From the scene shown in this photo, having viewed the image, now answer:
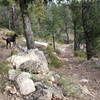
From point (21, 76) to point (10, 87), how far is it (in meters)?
0.46

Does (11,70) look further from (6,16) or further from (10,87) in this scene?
(6,16)

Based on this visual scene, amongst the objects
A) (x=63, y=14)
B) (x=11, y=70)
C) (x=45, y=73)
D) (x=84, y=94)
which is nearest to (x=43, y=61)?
(x=45, y=73)

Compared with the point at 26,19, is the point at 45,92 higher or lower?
lower

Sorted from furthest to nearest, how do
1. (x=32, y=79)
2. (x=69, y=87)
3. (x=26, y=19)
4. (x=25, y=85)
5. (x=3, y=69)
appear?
(x=26, y=19) < (x=3, y=69) < (x=69, y=87) < (x=32, y=79) < (x=25, y=85)

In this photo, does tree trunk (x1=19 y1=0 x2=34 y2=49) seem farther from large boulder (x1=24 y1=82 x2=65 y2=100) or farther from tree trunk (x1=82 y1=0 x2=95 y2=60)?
tree trunk (x1=82 y1=0 x2=95 y2=60)

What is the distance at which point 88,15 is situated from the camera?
16344 millimetres

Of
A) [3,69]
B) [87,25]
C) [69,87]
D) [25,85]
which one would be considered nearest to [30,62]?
[3,69]

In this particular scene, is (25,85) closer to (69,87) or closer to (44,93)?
(44,93)

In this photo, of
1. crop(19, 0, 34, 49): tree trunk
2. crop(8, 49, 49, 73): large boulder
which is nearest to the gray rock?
crop(8, 49, 49, 73): large boulder

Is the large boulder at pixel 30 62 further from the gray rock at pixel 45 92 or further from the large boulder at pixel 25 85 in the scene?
the gray rock at pixel 45 92

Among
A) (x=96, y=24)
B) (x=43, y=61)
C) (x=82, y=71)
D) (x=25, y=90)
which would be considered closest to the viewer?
(x=25, y=90)

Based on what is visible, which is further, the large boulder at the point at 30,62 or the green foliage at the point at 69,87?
the large boulder at the point at 30,62

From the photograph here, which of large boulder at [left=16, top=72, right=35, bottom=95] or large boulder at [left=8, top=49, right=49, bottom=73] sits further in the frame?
large boulder at [left=8, top=49, right=49, bottom=73]

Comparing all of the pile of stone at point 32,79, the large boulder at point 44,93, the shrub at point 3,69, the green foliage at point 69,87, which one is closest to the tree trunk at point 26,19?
the pile of stone at point 32,79
